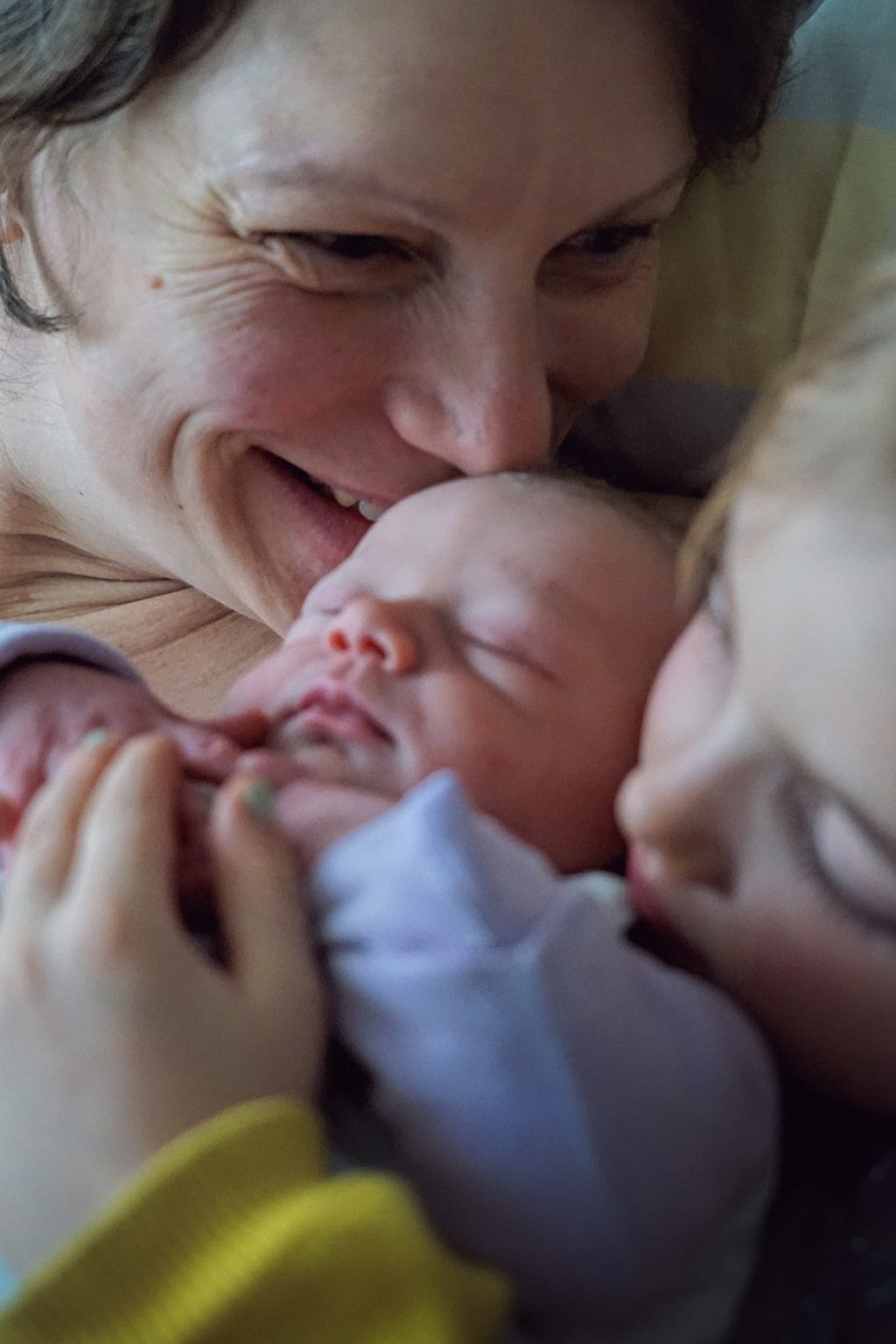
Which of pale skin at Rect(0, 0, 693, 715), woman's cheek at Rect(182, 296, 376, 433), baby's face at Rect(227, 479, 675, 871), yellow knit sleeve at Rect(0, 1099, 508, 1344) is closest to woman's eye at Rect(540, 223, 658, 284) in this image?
pale skin at Rect(0, 0, 693, 715)

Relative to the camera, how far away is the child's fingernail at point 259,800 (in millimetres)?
772

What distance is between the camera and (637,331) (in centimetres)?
142

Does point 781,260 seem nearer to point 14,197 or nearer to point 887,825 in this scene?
point 14,197

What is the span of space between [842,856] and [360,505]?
865mm

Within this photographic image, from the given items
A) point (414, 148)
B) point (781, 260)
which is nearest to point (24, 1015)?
point (414, 148)

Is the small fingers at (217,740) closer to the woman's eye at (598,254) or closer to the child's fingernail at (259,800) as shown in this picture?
the child's fingernail at (259,800)

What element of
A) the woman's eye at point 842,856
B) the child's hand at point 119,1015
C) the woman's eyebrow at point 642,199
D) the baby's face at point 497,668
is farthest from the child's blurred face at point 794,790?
the woman's eyebrow at point 642,199

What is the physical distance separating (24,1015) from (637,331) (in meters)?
1.09

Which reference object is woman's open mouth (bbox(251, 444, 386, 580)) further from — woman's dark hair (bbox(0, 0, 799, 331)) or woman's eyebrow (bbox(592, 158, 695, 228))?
woman's eyebrow (bbox(592, 158, 695, 228))

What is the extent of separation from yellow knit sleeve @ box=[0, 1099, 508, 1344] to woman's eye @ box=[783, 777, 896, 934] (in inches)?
12.1

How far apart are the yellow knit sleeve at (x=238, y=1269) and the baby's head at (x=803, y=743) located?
29 centimetres

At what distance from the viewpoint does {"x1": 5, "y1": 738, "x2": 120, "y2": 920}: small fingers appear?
0.68 metres

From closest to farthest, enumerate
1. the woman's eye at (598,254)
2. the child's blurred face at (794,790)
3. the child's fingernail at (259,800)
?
the child's blurred face at (794,790), the child's fingernail at (259,800), the woman's eye at (598,254)

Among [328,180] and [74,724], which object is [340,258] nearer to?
[328,180]
